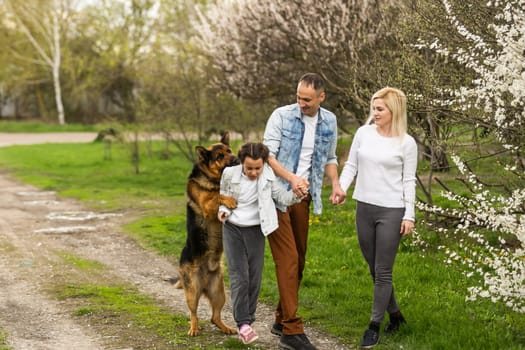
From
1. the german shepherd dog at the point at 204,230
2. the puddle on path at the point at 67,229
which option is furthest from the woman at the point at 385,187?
the puddle on path at the point at 67,229

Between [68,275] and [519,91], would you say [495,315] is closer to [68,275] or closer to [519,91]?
[519,91]

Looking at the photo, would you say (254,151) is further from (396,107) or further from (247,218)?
(396,107)

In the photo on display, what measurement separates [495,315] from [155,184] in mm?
14469

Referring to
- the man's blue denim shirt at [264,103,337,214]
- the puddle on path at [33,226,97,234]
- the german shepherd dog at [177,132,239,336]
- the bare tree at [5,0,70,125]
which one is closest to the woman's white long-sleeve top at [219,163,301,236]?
the man's blue denim shirt at [264,103,337,214]

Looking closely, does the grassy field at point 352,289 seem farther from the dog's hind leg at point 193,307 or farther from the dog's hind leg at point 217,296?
the dog's hind leg at point 217,296

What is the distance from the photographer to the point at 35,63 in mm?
48875

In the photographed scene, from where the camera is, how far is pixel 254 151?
5949 millimetres

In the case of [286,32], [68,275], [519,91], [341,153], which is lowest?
[68,275]

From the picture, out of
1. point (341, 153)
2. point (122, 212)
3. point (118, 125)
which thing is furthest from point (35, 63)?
point (341, 153)

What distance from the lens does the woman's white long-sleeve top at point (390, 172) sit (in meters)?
5.98

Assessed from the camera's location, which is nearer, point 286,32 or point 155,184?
point 286,32

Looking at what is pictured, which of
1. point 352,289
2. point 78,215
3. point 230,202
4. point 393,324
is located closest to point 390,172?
point 230,202

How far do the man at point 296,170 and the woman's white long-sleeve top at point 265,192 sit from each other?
0.09 meters

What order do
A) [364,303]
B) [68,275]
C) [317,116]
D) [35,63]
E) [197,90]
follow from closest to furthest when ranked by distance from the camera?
1. [317,116]
2. [364,303]
3. [68,275]
4. [197,90]
5. [35,63]
